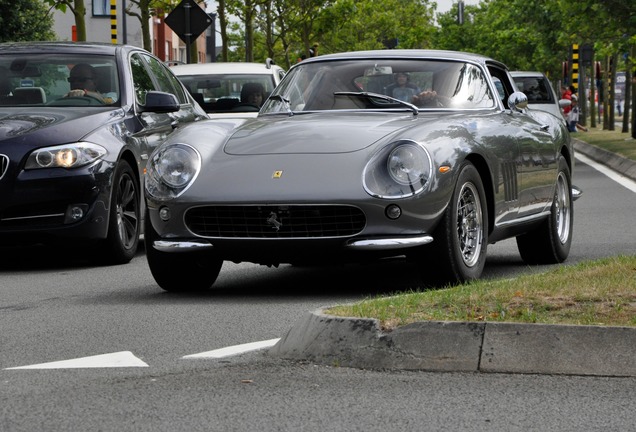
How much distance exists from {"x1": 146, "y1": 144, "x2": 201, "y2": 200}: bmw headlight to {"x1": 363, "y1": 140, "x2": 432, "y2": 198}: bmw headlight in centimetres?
102

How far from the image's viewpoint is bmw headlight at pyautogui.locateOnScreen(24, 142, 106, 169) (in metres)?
10.8

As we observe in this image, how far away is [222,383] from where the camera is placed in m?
6.00

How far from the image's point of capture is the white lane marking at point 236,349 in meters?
6.73

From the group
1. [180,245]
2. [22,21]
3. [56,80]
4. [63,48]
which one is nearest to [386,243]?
[180,245]

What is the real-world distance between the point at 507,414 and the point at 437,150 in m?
3.49

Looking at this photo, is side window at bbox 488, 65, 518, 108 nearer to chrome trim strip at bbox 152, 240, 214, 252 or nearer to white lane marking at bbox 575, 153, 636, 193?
chrome trim strip at bbox 152, 240, 214, 252

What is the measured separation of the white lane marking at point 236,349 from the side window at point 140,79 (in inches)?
215

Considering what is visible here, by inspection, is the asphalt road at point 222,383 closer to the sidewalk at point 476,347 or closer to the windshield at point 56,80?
the sidewalk at point 476,347

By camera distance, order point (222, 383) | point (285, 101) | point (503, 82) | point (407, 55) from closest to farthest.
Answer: point (222, 383), point (285, 101), point (407, 55), point (503, 82)

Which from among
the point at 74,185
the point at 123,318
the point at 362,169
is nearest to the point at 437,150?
the point at 362,169

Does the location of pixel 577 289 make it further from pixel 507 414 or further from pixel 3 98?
pixel 3 98

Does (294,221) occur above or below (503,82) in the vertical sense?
below

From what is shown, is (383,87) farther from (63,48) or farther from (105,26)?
(105,26)

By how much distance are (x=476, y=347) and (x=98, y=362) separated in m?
1.59
